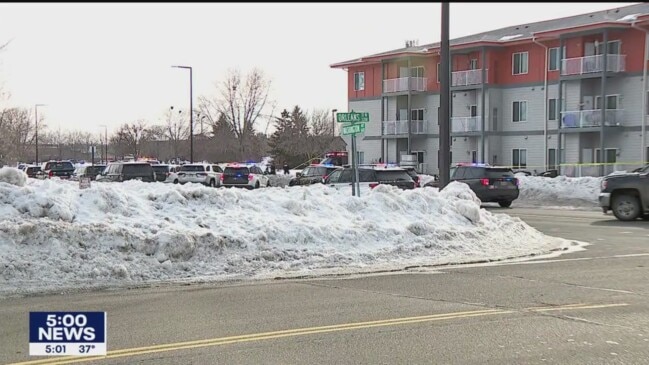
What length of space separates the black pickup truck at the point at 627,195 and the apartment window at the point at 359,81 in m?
41.1

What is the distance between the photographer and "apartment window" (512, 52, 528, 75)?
50.3 meters

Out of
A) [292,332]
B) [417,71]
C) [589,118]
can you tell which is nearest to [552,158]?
[589,118]

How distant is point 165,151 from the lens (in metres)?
111

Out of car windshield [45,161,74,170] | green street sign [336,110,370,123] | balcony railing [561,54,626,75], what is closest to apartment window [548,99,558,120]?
balcony railing [561,54,626,75]

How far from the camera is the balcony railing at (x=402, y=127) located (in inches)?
2162

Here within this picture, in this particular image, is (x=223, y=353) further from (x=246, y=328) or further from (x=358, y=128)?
(x=358, y=128)

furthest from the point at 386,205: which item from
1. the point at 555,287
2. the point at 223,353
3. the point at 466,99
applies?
the point at 466,99

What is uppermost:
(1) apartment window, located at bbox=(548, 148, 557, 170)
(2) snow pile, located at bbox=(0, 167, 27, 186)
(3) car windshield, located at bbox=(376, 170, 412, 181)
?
(1) apartment window, located at bbox=(548, 148, 557, 170)

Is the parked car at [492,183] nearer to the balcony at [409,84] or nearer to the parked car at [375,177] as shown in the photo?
the parked car at [375,177]

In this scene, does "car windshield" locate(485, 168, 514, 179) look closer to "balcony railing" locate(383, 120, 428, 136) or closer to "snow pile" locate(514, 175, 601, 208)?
"snow pile" locate(514, 175, 601, 208)

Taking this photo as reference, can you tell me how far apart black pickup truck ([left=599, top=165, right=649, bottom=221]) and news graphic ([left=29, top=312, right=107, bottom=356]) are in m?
18.1

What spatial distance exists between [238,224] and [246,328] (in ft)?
19.2

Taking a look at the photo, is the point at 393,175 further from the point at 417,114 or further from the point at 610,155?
the point at 417,114

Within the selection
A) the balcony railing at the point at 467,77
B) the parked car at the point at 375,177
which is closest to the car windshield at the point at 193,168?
the parked car at the point at 375,177
